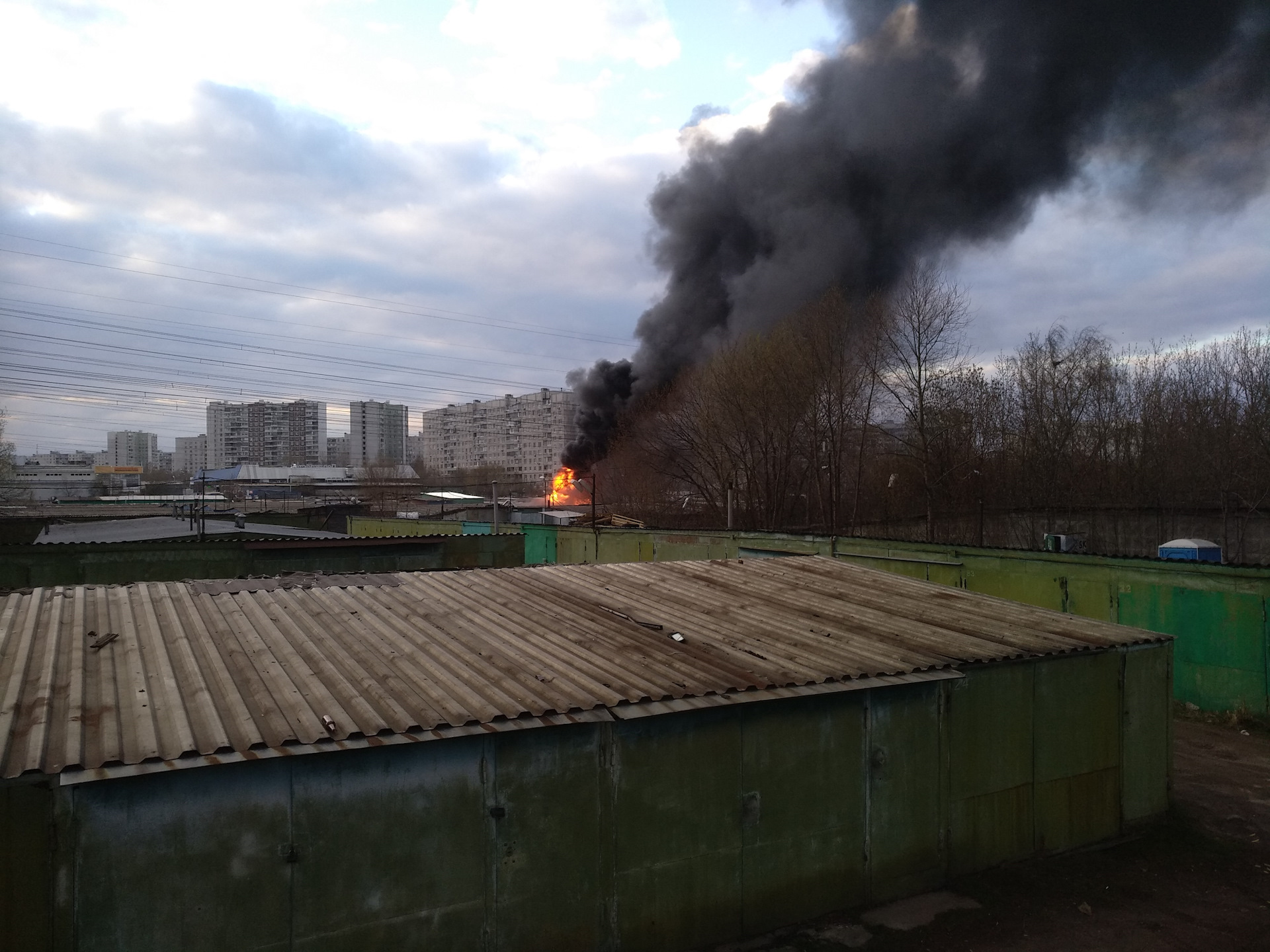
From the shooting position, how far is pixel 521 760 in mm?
5703

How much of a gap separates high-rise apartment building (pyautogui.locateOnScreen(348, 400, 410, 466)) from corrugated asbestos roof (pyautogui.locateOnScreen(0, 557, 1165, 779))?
10546 cm

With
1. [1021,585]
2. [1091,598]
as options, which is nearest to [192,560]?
[1021,585]

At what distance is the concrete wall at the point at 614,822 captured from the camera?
4723 mm

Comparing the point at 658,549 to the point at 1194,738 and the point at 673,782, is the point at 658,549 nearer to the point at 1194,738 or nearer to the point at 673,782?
the point at 1194,738

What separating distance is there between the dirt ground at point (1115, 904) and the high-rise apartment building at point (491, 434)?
8780cm

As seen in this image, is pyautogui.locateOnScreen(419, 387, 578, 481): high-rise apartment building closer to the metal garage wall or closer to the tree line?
the tree line

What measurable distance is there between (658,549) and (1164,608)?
1378cm

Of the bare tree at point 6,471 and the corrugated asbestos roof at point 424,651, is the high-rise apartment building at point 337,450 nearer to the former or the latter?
the bare tree at point 6,471

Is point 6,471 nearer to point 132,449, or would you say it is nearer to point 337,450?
point 337,450

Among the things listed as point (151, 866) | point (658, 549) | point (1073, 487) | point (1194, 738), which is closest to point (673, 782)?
point (151, 866)

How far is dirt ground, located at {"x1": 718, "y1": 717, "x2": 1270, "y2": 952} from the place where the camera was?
6.60 metres

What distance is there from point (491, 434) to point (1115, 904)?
97563mm

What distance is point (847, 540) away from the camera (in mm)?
19297

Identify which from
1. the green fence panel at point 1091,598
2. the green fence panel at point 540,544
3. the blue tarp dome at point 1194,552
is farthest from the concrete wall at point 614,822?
the green fence panel at point 540,544
